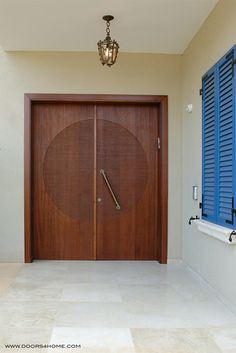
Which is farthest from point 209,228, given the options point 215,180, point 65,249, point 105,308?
point 65,249

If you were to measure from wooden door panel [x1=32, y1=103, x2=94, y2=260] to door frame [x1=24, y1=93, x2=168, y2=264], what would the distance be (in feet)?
0.49

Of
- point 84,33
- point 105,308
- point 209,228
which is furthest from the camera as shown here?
point 84,33

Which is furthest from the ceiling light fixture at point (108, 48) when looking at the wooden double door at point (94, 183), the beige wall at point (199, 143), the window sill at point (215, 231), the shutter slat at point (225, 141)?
the window sill at point (215, 231)

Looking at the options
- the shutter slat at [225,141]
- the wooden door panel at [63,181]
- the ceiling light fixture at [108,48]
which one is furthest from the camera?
the wooden door panel at [63,181]

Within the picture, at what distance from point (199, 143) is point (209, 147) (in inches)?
16.9

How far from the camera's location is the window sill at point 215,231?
336cm

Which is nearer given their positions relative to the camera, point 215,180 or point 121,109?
point 215,180

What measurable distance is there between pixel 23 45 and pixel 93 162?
5.48 ft

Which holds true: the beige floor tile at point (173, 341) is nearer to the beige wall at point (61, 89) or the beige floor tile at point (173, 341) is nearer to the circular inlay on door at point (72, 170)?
the beige wall at point (61, 89)

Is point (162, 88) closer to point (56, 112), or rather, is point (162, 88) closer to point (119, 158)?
point (119, 158)

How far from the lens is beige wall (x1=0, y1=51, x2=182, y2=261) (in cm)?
525

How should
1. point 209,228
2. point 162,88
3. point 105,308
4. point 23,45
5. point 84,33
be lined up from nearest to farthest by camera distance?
point 105,308 → point 209,228 → point 84,33 → point 23,45 → point 162,88

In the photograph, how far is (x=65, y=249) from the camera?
17.9 feet

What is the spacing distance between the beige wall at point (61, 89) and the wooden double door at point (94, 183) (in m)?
0.23
